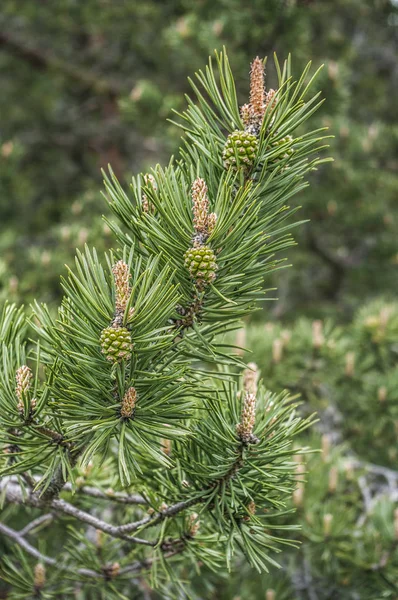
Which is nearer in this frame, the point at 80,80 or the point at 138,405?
the point at 138,405

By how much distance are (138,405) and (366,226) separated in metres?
2.14

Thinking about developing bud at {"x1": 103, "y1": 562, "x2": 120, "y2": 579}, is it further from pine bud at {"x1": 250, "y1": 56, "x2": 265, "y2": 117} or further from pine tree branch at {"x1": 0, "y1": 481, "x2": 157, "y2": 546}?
pine bud at {"x1": 250, "y1": 56, "x2": 265, "y2": 117}

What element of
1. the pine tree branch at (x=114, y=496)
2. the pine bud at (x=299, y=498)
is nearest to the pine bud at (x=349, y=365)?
the pine bud at (x=299, y=498)

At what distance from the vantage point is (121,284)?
50 centimetres

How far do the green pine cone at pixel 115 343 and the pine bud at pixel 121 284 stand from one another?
0.02 metres

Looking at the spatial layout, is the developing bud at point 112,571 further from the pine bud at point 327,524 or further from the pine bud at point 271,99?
the pine bud at point 271,99

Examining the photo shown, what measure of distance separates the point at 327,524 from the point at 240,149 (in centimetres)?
76

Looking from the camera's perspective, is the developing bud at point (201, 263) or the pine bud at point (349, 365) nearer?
the developing bud at point (201, 263)

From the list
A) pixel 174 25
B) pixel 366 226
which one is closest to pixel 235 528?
pixel 366 226

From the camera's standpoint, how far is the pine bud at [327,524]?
1023mm

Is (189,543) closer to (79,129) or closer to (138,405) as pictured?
(138,405)

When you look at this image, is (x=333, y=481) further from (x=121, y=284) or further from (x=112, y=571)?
(x=121, y=284)

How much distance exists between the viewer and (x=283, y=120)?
584mm

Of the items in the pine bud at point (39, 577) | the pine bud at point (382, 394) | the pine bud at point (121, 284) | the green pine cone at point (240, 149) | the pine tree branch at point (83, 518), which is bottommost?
the pine bud at point (39, 577)
